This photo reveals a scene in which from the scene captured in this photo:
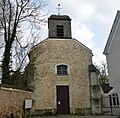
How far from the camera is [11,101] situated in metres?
13.9

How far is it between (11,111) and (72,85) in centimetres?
898

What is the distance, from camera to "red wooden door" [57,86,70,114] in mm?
21047

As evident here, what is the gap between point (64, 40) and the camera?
2292 centimetres

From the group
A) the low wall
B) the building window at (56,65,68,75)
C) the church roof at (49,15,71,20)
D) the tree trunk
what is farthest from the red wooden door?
the church roof at (49,15,71,20)

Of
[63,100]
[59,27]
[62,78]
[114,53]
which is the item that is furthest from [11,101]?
[59,27]

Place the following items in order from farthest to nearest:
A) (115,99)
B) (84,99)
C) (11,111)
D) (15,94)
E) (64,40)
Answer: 1. (115,99)
2. (64,40)
3. (84,99)
4. (15,94)
5. (11,111)

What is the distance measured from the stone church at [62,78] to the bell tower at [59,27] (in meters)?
0.27

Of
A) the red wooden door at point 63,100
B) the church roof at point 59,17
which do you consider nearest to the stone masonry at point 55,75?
the red wooden door at point 63,100

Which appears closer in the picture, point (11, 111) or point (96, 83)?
point (11, 111)

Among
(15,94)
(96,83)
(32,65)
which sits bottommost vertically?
(15,94)

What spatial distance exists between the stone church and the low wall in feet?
15.6

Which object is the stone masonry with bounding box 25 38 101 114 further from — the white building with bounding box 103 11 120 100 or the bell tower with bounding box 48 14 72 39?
the white building with bounding box 103 11 120 100

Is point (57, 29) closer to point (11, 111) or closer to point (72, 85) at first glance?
point (72, 85)

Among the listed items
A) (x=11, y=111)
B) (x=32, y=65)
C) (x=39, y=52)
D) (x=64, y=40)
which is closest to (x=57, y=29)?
(x=64, y=40)
